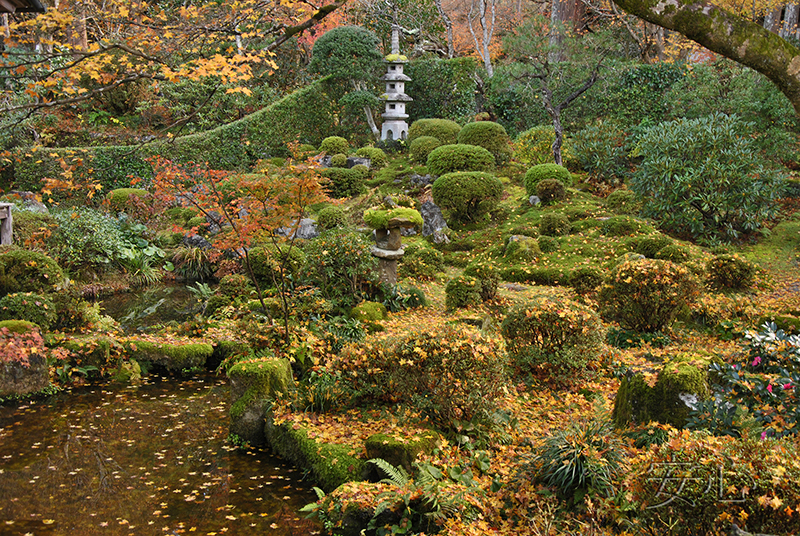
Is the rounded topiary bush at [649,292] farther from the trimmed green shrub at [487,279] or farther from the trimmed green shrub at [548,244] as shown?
the trimmed green shrub at [548,244]

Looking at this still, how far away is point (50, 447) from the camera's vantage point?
5828mm

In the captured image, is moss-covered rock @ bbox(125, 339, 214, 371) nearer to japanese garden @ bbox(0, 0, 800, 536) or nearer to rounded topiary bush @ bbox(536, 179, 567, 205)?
japanese garden @ bbox(0, 0, 800, 536)

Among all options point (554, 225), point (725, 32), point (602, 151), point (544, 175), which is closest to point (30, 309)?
point (725, 32)

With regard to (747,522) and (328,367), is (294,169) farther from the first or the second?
(747,522)

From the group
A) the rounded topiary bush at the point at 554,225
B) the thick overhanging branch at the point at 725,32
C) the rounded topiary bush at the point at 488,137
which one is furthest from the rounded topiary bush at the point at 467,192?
the thick overhanging branch at the point at 725,32

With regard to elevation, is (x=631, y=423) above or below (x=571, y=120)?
below

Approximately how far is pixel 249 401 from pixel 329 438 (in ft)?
3.53

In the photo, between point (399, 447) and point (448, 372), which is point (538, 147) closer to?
point (448, 372)

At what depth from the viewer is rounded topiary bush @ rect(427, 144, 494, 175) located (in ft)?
47.9

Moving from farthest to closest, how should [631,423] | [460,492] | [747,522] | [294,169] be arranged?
[294,169] → [631,423] → [460,492] → [747,522]

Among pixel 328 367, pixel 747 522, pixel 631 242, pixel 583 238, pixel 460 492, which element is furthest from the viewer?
pixel 583 238

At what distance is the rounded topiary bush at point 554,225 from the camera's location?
1255 centimetres

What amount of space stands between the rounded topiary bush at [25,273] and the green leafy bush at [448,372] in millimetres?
7129

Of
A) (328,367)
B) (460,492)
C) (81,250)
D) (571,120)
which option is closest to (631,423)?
(460,492)
